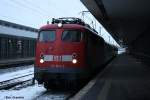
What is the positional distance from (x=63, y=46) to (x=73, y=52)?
463 millimetres

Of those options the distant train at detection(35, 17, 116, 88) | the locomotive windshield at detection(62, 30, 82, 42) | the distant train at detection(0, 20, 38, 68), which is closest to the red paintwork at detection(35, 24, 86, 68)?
the distant train at detection(35, 17, 116, 88)

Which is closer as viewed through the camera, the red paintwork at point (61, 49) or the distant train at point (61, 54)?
the distant train at point (61, 54)

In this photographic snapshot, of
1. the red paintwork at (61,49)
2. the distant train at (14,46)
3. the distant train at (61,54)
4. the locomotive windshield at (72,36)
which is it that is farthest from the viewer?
the distant train at (14,46)

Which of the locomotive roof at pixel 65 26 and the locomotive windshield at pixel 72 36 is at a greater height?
the locomotive roof at pixel 65 26

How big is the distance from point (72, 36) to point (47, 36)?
3.33 feet

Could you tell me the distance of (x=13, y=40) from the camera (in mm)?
32656

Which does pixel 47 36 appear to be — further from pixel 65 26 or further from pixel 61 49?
pixel 61 49

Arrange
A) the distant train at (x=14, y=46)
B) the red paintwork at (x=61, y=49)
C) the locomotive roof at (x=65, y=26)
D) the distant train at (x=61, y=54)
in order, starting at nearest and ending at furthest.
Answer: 1. the distant train at (x=61, y=54)
2. the red paintwork at (x=61, y=49)
3. the locomotive roof at (x=65, y=26)
4. the distant train at (x=14, y=46)

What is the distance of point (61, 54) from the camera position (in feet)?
46.1

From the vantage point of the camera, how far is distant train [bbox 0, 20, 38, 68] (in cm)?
3079

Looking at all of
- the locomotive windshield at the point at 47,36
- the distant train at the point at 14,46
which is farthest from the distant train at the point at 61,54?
the distant train at the point at 14,46

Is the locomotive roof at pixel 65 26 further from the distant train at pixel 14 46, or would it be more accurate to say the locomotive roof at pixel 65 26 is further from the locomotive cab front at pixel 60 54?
the distant train at pixel 14 46

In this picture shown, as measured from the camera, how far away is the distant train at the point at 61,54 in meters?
13.8

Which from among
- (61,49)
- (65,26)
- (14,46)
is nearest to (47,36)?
(65,26)
